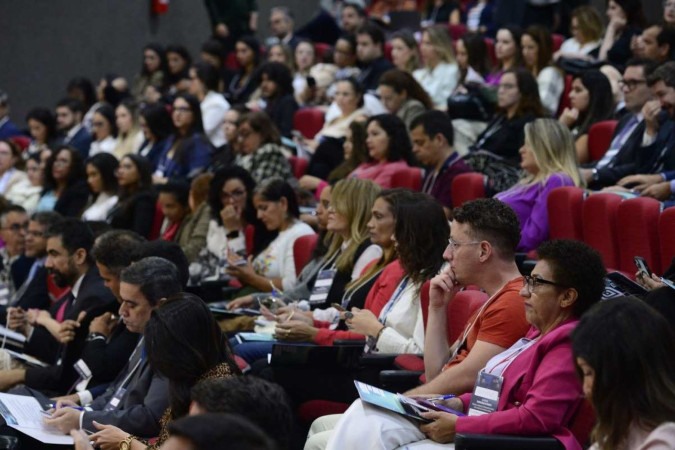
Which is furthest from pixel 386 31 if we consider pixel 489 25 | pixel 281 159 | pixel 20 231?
pixel 20 231

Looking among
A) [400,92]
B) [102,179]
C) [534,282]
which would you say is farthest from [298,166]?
[534,282]

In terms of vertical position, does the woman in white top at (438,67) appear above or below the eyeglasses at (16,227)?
above

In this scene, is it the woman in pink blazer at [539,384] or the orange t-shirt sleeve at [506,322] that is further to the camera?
the orange t-shirt sleeve at [506,322]

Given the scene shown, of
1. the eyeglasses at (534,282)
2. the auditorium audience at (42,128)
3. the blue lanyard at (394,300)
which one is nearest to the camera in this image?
the eyeglasses at (534,282)

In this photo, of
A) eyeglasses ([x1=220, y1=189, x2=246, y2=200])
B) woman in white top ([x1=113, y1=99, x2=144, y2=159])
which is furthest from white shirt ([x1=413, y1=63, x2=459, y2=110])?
woman in white top ([x1=113, y1=99, x2=144, y2=159])

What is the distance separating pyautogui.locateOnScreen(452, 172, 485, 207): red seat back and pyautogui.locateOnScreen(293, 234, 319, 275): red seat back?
0.67m

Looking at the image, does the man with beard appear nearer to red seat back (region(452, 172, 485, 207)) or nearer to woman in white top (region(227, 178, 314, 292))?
woman in white top (region(227, 178, 314, 292))

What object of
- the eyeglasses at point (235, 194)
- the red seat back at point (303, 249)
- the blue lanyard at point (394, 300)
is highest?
the blue lanyard at point (394, 300)

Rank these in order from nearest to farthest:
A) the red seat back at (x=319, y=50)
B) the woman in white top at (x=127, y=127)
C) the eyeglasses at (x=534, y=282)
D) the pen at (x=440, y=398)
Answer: the eyeglasses at (x=534, y=282) → the pen at (x=440, y=398) → the woman in white top at (x=127, y=127) → the red seat back at (x=319, y=50)

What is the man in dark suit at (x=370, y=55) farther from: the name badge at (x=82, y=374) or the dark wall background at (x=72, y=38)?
the name badge at (x=82, y=374)

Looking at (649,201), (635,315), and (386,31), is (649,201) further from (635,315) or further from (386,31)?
(386,31)

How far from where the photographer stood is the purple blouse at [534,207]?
15.2 feet

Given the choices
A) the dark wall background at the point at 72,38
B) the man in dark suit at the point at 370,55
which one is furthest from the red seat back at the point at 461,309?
the dark wall background at the point at 72,38

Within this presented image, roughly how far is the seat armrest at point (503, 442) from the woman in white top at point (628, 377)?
39 centimetres
